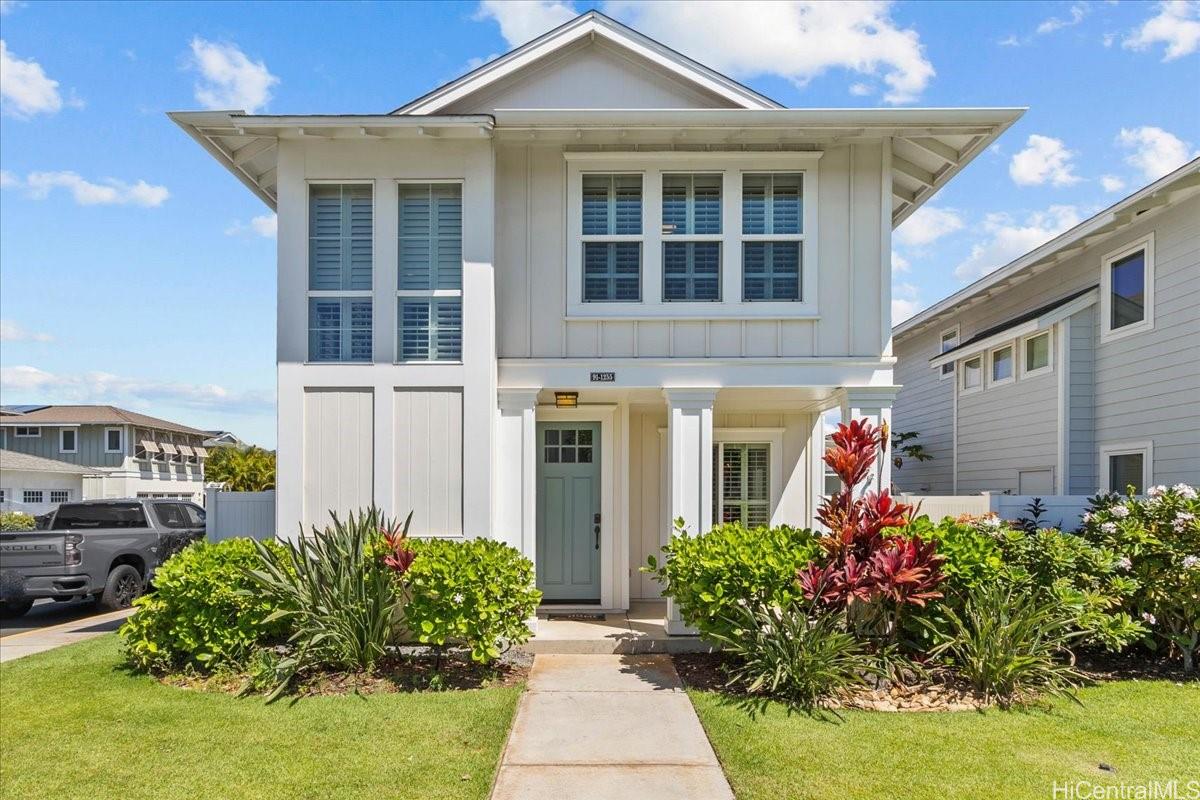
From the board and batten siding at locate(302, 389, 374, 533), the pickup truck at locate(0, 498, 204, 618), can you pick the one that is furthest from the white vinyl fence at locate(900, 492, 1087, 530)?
the pickup truck at locate(0, 498, 204, 618)

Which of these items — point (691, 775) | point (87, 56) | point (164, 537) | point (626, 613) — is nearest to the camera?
point (691, 775)

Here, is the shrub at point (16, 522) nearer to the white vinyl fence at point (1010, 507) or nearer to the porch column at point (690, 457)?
the porch column at point (690, 457)

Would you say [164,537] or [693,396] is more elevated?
[693,396]

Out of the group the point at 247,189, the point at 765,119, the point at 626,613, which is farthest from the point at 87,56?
the point at 626,613

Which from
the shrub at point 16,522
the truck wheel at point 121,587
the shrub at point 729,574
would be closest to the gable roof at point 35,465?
the shrub at point 16,522

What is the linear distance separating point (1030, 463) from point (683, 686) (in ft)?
25.5

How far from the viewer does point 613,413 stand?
8.30 meters

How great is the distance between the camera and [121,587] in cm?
1001

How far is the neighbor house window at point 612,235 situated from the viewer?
7.56 m

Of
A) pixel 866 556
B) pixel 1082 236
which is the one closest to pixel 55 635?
pixel 866 556

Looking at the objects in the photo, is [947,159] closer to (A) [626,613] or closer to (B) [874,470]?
(B) [874,470]

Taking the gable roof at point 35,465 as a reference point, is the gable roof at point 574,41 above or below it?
above

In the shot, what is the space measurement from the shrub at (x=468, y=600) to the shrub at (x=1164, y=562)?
17.2 ft

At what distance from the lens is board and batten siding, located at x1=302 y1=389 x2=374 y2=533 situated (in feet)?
22.9
